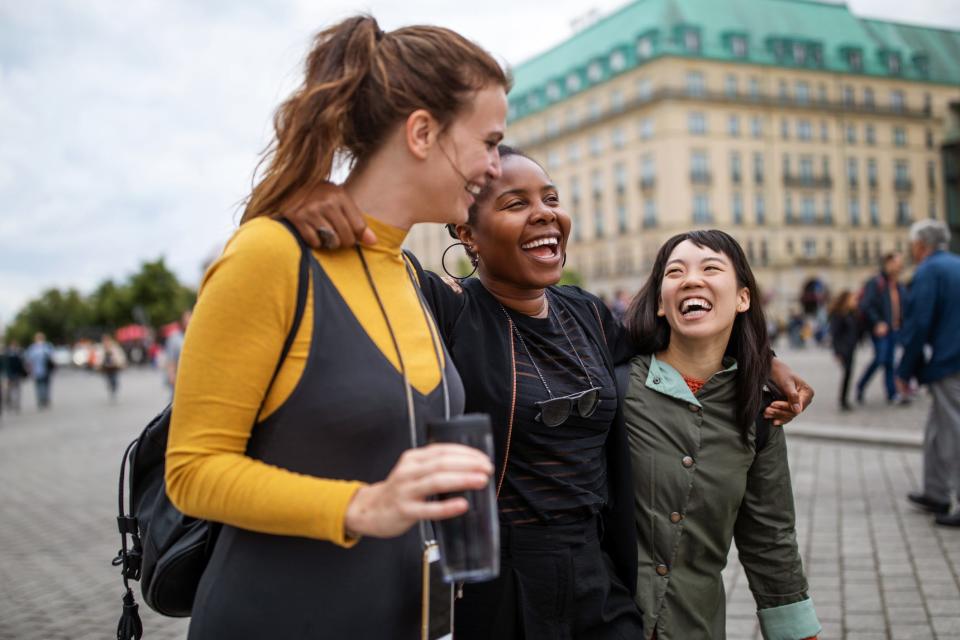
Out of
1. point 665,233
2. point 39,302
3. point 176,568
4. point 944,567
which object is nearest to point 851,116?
point 665,233

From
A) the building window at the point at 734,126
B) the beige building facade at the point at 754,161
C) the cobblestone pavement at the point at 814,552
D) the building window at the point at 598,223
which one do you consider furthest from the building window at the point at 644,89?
the cobblestone pavement at the point at 814,552

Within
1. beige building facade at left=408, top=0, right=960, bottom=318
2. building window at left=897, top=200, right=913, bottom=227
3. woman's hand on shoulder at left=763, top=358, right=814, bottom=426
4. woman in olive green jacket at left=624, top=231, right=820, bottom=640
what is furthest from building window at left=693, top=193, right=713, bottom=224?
woman in olive green jacket at left=624, top=231, right=820, bottom=640

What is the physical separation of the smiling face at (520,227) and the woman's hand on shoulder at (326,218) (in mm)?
664

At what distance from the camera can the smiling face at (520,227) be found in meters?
2.24

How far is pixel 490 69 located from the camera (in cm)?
171

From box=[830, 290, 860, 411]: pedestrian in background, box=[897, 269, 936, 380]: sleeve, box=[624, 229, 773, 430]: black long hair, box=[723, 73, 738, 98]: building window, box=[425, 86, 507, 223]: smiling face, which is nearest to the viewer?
box=[425, 86, 507, 223]: smiling face

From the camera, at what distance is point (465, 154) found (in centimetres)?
169

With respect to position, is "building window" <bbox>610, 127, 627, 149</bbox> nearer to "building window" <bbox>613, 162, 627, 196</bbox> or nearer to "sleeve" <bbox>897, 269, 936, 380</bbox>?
"building window" <bbox>613, 162, 627, 196</bbox>

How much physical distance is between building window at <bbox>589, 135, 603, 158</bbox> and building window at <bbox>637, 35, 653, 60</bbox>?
7.22 meters

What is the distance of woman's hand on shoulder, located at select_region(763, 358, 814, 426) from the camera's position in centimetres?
252

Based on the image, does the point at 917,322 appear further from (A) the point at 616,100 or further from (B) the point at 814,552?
(A) the point at 616,100

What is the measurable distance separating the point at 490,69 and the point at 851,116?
232 feet

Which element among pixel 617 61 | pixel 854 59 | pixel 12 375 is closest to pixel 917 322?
pixel 12 375

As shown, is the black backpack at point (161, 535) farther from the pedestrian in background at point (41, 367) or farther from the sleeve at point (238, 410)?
the pedestrian in background at point (41, 367)
